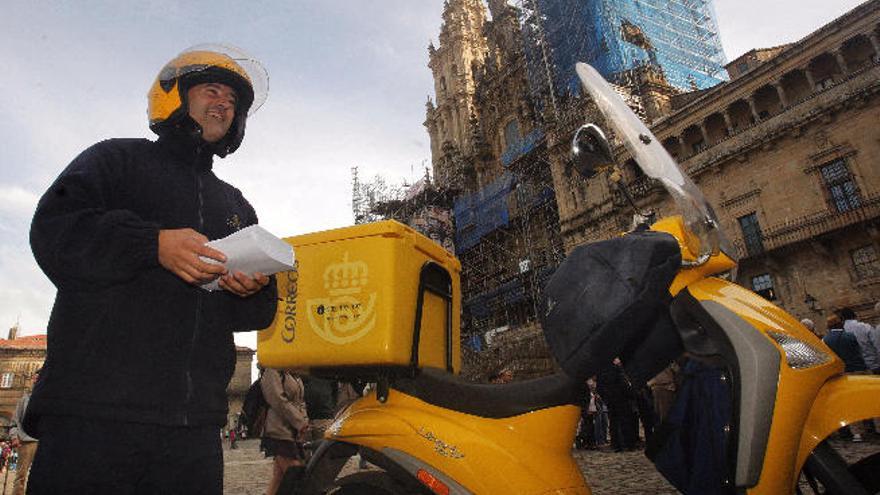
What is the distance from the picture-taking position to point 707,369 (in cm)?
206

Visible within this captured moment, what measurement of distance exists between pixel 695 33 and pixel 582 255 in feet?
125

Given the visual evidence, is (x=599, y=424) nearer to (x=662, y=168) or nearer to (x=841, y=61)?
(x=662, y=168)

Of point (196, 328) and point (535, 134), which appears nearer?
point (196, 328)

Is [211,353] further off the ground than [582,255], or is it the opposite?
[582,255]

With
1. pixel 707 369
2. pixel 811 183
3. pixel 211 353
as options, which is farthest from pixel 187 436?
pixel 811 183

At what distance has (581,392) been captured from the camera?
6.27 feet

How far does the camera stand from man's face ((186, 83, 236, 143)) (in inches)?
68.9

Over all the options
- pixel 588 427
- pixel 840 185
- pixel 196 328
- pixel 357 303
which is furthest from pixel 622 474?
pixel 840 185

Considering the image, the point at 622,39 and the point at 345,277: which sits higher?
the point at 622,39

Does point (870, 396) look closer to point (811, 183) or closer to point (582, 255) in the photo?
point (582, 255)

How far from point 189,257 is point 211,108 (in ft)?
2.51

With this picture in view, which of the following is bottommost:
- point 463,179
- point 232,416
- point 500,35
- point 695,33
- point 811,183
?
point 232,416

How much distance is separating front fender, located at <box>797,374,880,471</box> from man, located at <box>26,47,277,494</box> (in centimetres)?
194

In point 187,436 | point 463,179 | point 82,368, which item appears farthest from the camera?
point 463,179
